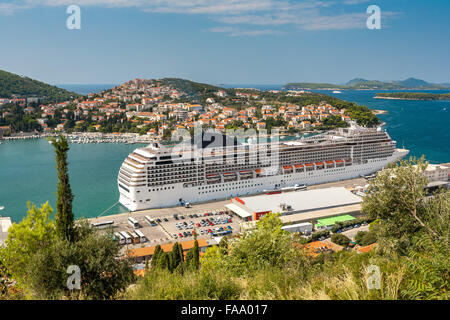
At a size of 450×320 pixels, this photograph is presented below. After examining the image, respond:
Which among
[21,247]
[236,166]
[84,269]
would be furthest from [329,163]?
[84,269]

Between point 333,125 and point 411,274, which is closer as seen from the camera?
point 411,274

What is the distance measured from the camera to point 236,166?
1603cm

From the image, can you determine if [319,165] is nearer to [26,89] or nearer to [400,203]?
[400,203]

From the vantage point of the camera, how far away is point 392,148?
832 inches

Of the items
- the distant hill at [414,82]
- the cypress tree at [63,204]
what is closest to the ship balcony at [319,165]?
the cypress tree at [63,204]

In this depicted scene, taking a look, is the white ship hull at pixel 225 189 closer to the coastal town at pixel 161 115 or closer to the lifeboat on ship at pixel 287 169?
the lifeboat on ship at pixel 287 169

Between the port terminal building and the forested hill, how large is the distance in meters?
49.2

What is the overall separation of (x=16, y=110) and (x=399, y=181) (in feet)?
154

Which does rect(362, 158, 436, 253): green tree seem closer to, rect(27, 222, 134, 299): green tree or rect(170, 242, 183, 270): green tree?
rect(27, 222, 134, 299): green tree

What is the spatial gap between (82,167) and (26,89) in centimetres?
4657

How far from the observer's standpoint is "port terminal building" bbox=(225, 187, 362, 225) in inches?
500

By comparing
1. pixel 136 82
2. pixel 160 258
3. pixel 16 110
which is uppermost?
pixel 136 82
